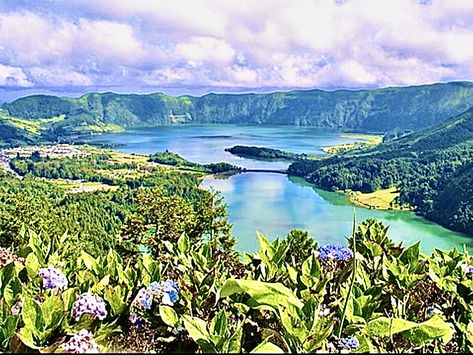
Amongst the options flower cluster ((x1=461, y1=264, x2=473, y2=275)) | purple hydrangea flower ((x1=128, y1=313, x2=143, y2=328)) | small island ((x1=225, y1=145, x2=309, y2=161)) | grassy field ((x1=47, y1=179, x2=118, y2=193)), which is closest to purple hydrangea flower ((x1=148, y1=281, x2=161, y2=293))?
purple hydrangea flower ((x1=128, y1=313, x2=143, y2=328))

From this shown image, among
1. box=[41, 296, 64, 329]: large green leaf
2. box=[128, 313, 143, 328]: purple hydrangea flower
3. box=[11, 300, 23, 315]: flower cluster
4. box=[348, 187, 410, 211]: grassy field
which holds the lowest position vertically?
box=[348, 187, 410, 211]: grassy field

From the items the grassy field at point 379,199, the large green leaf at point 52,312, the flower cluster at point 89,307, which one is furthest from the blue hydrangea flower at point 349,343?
the grassy field at point 379,199

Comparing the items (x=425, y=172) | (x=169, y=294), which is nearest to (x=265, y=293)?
(x=169, y=294)

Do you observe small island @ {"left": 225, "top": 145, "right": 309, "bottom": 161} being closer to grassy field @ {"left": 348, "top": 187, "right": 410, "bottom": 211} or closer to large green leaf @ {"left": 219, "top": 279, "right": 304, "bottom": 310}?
grassy field @ {"left": 348, "top": 187, "right": 410, "bottom": 211}

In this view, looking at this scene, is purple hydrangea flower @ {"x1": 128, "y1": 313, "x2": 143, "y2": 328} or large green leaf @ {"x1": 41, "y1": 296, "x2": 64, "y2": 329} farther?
purple hydrangea flower @ {"x1": 128, "y1": 313, "x2": 143, "y2": 328}

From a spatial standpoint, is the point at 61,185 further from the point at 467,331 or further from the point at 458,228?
the point at 467,331

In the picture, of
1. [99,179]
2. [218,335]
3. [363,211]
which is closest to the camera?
[218,335]

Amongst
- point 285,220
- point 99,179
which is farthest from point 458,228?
point 99,179

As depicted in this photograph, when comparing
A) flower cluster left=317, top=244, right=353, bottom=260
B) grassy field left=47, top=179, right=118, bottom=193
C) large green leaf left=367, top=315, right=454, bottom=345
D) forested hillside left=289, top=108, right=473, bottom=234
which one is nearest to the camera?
large green leaf left=367, top=315, right=454, bottom=345
